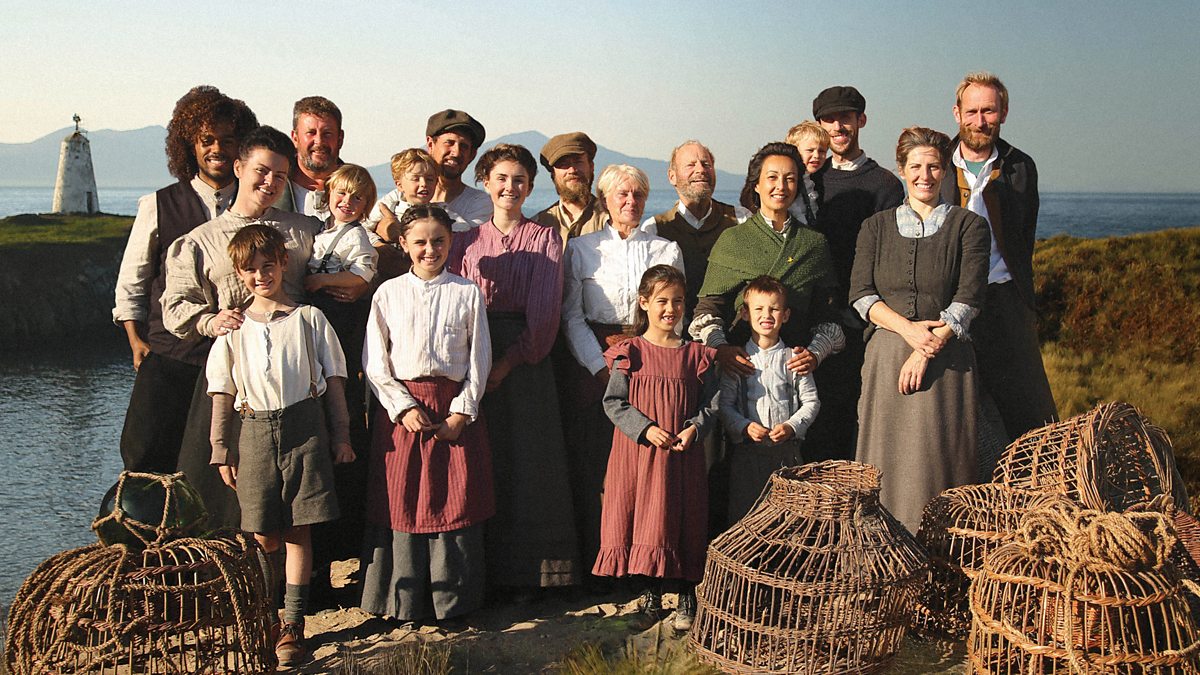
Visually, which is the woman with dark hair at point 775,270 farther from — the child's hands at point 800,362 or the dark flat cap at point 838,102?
the dark flat cap at point 838,102

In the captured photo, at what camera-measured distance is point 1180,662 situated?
3395 millimetres

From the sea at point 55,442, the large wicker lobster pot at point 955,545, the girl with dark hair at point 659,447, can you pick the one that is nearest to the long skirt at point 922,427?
the large wicker lobster pot at point 955,545

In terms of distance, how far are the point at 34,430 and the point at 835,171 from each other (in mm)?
23124

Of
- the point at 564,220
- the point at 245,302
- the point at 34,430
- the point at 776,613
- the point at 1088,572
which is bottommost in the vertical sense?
the point at 34,430

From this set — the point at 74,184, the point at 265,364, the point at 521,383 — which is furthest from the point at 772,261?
the point at 74,184

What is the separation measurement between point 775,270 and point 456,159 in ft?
6.29

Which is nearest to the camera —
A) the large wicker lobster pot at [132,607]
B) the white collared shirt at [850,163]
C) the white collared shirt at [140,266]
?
→ the large wicker lobster pot at [132,607]

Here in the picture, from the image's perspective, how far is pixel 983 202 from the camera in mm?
5316

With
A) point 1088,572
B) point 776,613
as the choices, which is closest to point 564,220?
point 776,613

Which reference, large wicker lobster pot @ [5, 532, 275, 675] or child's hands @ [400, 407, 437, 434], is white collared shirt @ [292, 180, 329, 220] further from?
large wicker lobster pot @ [5, 532, 275, 675]

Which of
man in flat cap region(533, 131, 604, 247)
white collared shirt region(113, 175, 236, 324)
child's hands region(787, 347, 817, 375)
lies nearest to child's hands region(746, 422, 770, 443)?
child's hands region(787, 347, 817, 375)

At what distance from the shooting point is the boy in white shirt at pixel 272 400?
4156mm

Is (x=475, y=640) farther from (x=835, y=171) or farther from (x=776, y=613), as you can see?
(x=835, y=171)

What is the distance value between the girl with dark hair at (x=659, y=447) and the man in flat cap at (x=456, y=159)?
1.29 m
